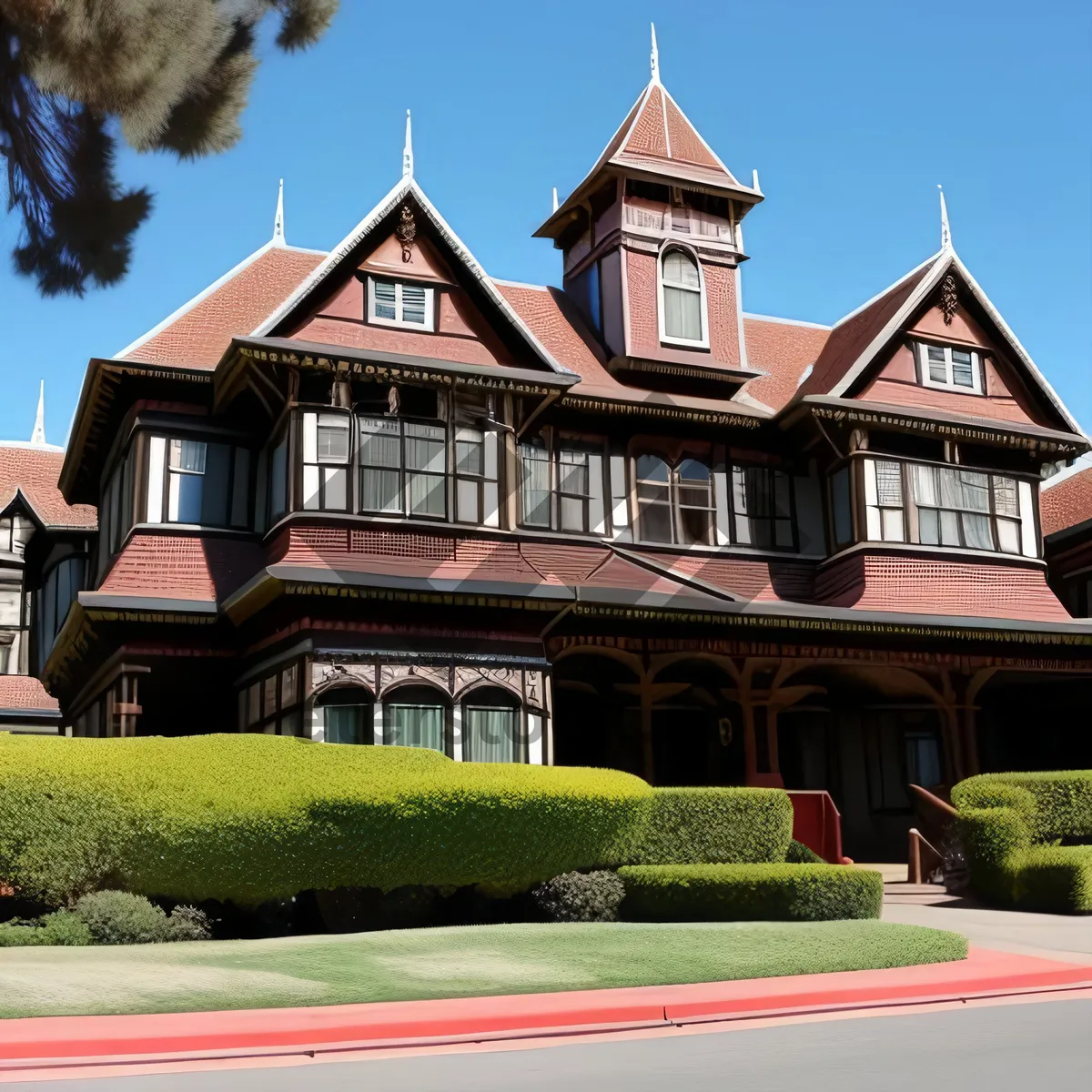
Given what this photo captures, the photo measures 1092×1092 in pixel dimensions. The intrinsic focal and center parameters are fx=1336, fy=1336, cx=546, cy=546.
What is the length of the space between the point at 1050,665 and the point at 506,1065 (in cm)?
1910

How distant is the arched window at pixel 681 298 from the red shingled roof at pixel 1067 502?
10.8m

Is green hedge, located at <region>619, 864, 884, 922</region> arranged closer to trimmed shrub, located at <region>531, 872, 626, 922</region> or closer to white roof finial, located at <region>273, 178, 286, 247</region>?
trimmed shrub, located at <region>531, 872, 626, 922</region>

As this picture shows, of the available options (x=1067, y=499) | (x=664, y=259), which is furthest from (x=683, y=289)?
(x=1067, y=499)

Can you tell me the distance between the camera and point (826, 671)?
24.8 m

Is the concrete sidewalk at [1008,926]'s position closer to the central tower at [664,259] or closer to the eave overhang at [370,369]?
the eave overhang at [370,369]

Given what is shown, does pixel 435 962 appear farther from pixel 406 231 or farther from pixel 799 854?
pixel 406 231

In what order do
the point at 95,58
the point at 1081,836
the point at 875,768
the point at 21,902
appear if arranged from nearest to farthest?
the point at 95,58 < the point at 21,902 < the point at 1081,836 < the point at 875,768

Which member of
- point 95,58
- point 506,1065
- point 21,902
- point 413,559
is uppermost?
point 95,58

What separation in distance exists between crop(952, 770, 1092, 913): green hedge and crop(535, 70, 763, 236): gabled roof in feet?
44.4

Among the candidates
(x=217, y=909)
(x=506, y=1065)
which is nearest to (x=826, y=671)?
(x=217, y=909)

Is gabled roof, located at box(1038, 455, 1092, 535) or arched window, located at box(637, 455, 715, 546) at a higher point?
gabled roof, located at box(1038, 455, 1092, 535)

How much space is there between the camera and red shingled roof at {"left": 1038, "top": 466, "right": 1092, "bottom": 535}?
32125 mm

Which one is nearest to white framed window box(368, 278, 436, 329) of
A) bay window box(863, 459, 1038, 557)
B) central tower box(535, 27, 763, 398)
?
central tower box(535, 27, 763, 398)

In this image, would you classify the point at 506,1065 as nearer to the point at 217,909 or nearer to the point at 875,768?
the point at 217,909
